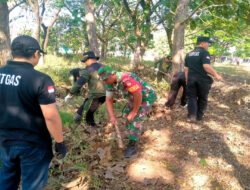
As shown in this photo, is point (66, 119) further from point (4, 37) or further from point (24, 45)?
point (4, 37)

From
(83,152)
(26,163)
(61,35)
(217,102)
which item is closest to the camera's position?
(26,163)

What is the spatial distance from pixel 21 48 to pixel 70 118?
10.2 ft

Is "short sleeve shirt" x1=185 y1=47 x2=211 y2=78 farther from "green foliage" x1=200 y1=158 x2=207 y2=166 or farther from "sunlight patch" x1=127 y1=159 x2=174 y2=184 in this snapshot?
"sunlight patch" x1=127 y1=159 x2=174 y2=184

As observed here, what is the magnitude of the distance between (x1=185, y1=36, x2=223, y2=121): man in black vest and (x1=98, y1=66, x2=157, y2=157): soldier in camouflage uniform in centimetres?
153

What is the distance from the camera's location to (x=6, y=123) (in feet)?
5.67

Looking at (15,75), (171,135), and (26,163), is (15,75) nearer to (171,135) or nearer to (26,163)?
(26,163)

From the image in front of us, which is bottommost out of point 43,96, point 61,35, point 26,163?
point 26,163

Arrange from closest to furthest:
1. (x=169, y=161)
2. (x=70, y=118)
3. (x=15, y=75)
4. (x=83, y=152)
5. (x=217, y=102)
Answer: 1. (x=15, y=75)
2. (x=169, y=161)
3. (x=83, y=152)
4. (x=70, y=118)
5. (x=217, y=102)

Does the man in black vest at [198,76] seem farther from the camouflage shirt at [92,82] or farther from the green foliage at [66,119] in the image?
the green foliage at [66,119]

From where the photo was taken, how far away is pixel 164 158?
10.7 feet

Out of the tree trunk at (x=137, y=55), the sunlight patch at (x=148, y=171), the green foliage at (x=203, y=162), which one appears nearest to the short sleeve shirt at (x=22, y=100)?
the sunlight patch at (x=148, y=171)

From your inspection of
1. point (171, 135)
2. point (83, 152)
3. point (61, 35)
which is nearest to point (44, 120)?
point (83, 152)

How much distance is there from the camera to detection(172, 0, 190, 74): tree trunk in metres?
5.79

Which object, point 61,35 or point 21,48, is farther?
point 61,35
